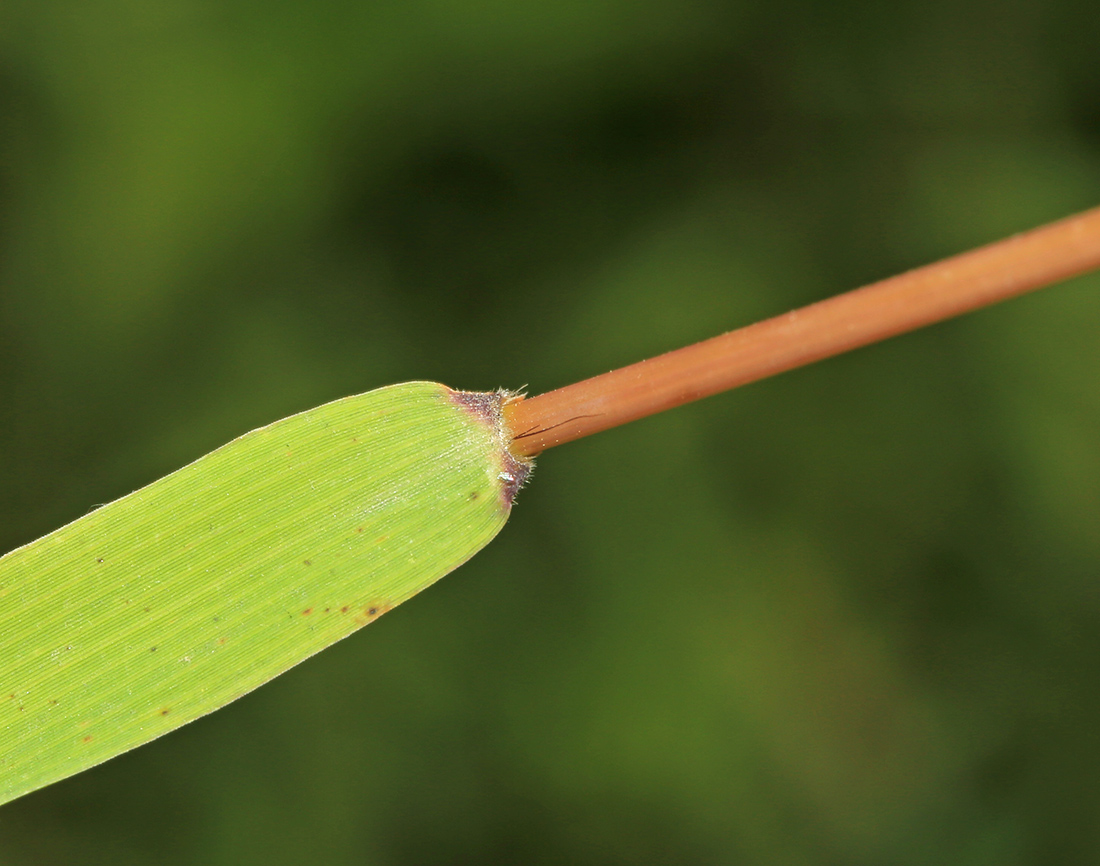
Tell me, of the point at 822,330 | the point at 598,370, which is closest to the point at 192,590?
the point at 822,330

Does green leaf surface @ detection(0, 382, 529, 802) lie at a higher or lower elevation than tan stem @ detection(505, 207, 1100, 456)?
higher

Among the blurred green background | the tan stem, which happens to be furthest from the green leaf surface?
the blurred green background

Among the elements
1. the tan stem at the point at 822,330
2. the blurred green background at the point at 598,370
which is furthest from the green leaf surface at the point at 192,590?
the blurred green background at the point at 598,370

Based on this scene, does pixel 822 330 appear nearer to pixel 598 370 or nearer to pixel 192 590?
pixel 192 590

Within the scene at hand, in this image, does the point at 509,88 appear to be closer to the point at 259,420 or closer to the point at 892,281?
the point at 259,420

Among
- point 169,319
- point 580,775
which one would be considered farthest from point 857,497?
point 169,319

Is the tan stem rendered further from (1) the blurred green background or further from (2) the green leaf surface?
(1) the blurred green background
